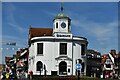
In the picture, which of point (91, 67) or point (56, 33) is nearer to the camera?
point (56, 33)

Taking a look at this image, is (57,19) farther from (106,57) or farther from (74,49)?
(106,57)

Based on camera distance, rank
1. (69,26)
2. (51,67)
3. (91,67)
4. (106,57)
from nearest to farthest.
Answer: (51,67)
(69,26)
(91,67)
(106,57)

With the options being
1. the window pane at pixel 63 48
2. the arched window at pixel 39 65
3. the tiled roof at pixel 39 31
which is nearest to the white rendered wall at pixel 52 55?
the arched window at pixel 39 65

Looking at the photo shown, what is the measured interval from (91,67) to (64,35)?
68.3ft

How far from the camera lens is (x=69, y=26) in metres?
91.7

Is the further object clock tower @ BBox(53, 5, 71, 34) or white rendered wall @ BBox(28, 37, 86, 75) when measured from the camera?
clock tower @ BBox(53, 5, 71, 34)

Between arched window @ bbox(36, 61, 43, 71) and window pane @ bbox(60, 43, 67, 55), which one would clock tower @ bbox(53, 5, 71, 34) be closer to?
window pane @ bbox(60, 43, 67, 55)

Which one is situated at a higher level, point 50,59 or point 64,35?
point 64,35

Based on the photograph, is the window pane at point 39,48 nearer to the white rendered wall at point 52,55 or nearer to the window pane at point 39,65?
the white rendered wall at point 52,55

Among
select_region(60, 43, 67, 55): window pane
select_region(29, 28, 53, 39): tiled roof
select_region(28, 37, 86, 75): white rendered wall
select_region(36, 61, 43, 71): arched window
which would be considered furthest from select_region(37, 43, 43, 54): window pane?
select_region(29, 28, 53, 39): tiled roof

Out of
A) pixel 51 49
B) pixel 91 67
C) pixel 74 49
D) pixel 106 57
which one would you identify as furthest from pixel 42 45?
pixel 106 57

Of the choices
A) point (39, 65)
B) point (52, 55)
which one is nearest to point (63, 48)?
point (52, 55)

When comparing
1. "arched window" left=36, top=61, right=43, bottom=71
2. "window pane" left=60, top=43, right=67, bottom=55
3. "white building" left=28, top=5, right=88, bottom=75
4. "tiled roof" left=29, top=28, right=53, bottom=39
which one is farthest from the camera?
"tiled roof" left=29, top=28, right=53, bottom=39

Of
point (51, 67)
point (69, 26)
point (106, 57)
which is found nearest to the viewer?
point (51, 67)
